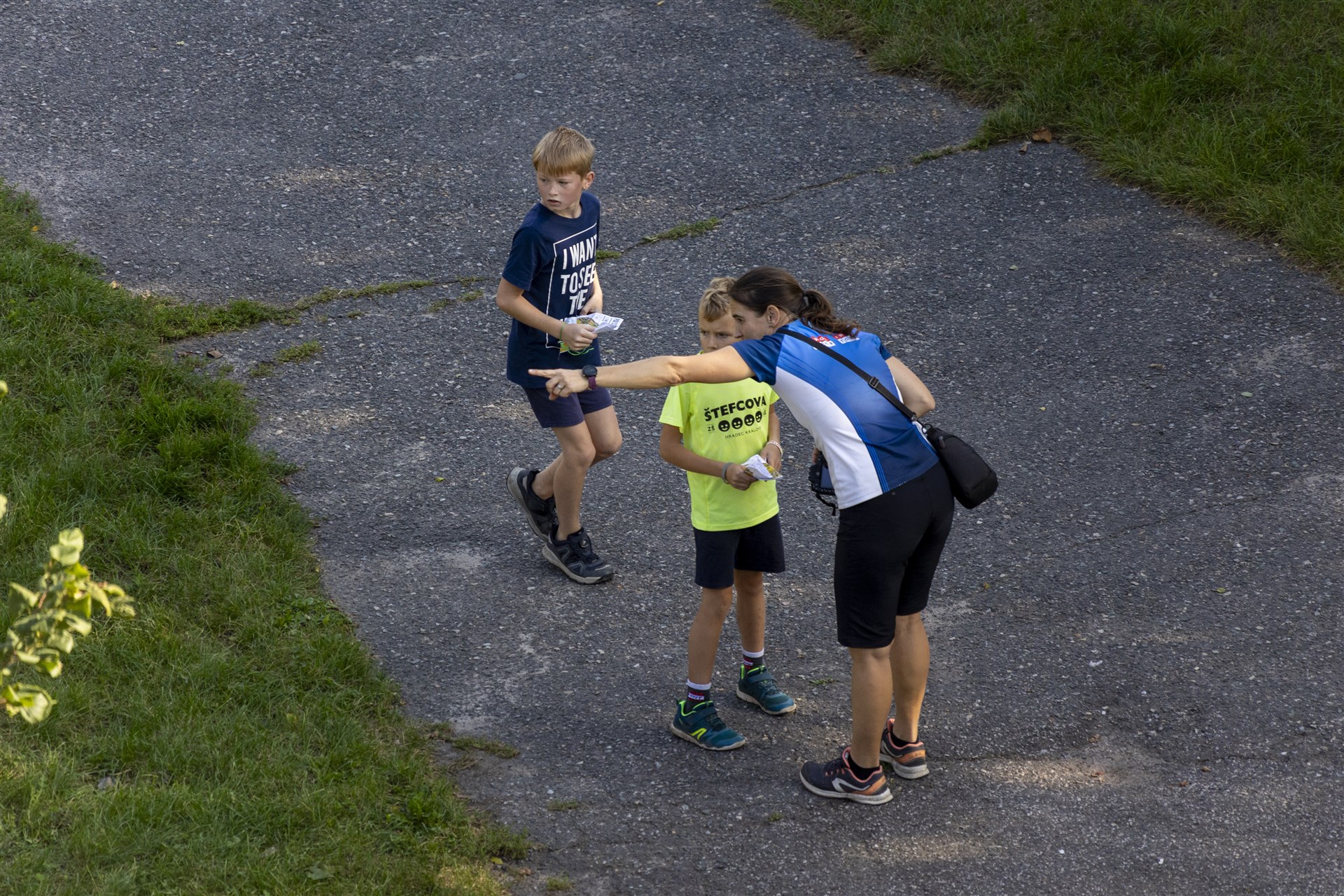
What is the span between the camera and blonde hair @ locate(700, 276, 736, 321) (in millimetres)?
4141

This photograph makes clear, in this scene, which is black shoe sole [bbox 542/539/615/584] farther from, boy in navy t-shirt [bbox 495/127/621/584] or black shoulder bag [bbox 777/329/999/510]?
black shoulder bag [bbox 777/329/999/510]

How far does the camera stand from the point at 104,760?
4.08m

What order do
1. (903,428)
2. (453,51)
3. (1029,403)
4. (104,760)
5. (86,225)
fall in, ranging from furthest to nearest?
(453,51) < (86,225) < (1029,403) < (104,760) < (903,428)

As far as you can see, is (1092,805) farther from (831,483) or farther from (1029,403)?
(1029,403)

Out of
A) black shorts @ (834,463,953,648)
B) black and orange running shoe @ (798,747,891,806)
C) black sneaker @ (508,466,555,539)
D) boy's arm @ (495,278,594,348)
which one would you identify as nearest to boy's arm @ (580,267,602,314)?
boy's arm @ (495,278,594,348)

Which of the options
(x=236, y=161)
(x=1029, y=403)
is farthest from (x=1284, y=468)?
(x=236, y=161)

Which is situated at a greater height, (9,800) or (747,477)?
(747,477)

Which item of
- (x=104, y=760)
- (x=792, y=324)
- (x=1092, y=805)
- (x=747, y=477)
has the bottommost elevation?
(x=1092, y=805)

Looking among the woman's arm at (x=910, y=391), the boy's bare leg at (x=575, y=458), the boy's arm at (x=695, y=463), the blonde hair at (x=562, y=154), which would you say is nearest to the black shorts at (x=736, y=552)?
the boy's arm at (x=695, y=463)

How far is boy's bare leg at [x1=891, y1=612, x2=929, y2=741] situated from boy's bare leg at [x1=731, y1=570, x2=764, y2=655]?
1.76ft

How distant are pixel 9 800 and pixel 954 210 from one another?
659cm

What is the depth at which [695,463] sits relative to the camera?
4.18m

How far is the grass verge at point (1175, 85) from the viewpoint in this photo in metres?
8.07

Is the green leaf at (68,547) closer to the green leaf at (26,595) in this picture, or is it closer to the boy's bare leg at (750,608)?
the green leaf at (26,595)
